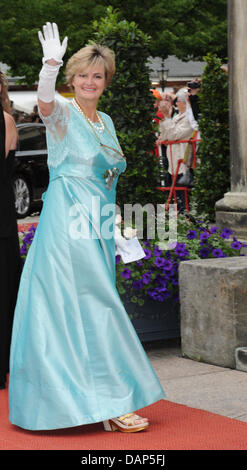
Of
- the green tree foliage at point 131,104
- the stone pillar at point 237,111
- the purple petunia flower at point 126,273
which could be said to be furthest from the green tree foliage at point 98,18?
the purple petunia flower at point 126,273

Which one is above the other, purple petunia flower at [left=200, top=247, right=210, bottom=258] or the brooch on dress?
the brooch on dress

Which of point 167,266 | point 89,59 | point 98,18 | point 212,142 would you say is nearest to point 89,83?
point 89,59

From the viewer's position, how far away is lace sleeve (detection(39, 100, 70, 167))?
453cm

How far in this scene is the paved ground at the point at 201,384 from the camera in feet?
16.4

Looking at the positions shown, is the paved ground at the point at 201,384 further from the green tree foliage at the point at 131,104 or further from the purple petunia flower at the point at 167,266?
the green tree foliage at the point at 131,104

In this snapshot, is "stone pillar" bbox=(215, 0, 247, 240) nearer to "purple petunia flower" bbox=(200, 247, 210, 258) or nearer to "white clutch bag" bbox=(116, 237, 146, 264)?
"purple petunia flower" bbox=(200, 247, 210, 258)

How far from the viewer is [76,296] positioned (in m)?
4.47

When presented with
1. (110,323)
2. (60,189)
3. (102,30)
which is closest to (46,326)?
(110,323)

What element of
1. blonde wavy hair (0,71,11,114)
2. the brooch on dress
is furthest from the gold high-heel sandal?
blonde wavy hair (0,71,11,114)

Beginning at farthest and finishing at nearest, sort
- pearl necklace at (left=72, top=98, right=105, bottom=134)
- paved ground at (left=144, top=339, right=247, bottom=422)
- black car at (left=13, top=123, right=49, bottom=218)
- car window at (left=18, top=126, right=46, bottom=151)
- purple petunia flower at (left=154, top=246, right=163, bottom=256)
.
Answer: car window at (left=18, top=126, right=46, bottom=151), black car at (left=13, top=123, right=49, bottom=218), purple petunia flower at (left=154, top=246, right=163, bottom=256), paved ground at (left=144, top=339, right=247, bottom=422), pearl necklace at (left=72, top=98, right=105, bottom=134)

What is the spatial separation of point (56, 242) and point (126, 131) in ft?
8.69

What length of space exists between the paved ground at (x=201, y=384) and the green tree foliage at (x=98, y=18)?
59.8 feet

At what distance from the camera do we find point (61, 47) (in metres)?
4.35

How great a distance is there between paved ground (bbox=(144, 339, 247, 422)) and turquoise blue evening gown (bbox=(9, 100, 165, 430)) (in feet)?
2.01
